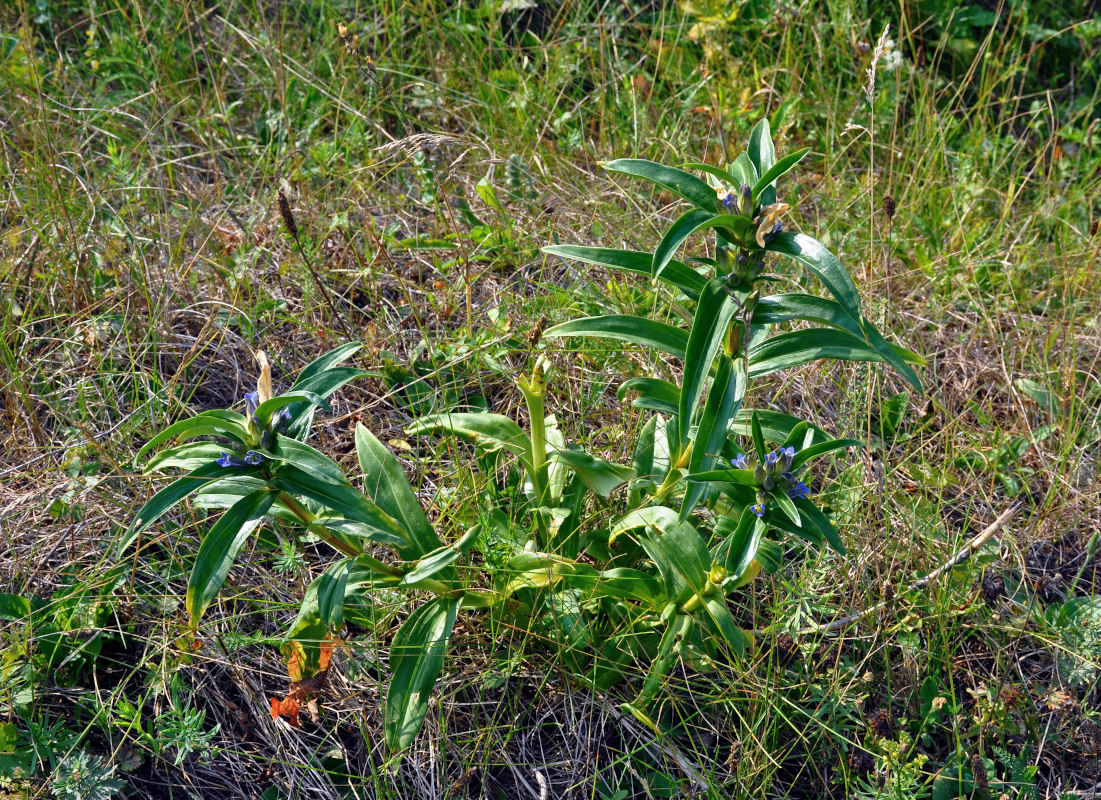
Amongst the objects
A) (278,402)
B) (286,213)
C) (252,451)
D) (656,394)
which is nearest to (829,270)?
(656,394)

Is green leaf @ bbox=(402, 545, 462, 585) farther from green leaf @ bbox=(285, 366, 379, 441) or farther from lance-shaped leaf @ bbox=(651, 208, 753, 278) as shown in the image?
lance-shaped leaf @ bbox=(651, 208, 753, 278)

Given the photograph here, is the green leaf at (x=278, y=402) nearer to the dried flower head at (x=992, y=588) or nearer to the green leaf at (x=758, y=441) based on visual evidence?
the green leaf at (x=758, y=441)

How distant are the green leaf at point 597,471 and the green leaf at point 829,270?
2.65 ft

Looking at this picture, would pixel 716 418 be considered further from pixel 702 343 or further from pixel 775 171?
pixel 775 171

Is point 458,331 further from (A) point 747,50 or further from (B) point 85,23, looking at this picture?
(B) point 85,23

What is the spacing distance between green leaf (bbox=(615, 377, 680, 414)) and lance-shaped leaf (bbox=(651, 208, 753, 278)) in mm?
379

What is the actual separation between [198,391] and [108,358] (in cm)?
33

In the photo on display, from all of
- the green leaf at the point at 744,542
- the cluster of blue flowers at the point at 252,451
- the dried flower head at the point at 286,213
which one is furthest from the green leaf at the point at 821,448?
the dried flower head at the point at 286,213

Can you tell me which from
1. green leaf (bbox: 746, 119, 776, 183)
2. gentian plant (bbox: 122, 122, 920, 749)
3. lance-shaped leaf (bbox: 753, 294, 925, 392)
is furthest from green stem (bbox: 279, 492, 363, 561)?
green leaf (bbox: 746, 119, 776, 183)

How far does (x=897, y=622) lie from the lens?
2.75 metres

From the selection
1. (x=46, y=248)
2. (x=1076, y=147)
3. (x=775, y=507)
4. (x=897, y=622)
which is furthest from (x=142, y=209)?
(x=1076, y=147)

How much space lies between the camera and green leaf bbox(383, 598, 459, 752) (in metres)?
2.36

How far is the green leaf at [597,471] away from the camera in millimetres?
2574

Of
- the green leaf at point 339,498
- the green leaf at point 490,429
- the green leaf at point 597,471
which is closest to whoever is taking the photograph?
the green leaf at point 339,498
